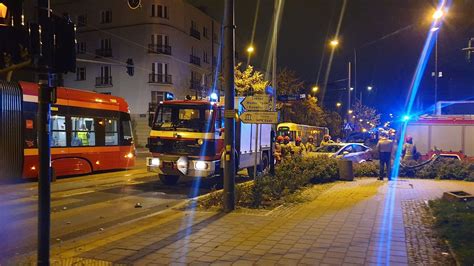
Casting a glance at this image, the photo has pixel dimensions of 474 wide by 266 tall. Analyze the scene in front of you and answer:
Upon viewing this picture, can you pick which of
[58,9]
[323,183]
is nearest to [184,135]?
[323,183]

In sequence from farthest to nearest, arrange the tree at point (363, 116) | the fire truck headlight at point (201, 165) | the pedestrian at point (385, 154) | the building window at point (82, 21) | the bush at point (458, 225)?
the tree at point (363, 116), the building window at point (82, 21), the pedestrian at point (385, 154), the fire truck headlight at point (201, 165), the bush at point (458, 225)

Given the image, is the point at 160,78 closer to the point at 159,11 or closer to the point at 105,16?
the point at 159,11

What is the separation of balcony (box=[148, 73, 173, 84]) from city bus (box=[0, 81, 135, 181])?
30.7 metres

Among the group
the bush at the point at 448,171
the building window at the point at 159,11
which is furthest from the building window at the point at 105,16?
the bush at the point at 448,171

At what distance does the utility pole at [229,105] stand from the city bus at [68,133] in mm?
5652

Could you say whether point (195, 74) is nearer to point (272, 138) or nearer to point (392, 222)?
point (272, 138)

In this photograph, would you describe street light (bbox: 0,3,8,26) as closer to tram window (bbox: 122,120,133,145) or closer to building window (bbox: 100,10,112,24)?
tram window (bbox: 122,120,133,145)

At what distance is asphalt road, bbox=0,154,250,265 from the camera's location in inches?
320

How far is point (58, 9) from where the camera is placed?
5256cm

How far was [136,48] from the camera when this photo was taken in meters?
50.2

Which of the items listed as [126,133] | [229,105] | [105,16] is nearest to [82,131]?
[126,133]

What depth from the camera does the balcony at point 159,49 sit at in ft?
163

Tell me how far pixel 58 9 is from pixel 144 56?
1214 centimetres

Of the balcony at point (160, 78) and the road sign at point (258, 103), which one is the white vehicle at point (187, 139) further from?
the balcony at point (160, 78)
